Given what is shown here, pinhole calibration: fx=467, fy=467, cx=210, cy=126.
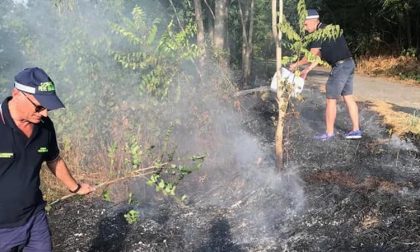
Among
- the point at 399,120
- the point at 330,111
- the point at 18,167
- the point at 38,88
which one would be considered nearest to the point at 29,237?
the point at 18,167

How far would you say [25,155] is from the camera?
8.89ft

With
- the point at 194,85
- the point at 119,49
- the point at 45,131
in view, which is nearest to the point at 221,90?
the point at 194,85

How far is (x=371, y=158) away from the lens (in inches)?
214

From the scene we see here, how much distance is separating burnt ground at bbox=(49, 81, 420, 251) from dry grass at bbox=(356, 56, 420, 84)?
637 centimetres

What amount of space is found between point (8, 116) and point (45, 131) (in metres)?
0.28

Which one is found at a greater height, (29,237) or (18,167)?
(18,167)

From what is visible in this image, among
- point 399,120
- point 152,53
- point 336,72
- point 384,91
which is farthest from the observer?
point 384,91

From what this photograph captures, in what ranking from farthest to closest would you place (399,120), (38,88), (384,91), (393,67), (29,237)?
(393,67)
(384,91)
(399,120)
(29,237)
(38,88)

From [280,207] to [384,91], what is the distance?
616cm

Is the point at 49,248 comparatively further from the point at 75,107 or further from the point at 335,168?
the point at 335,168

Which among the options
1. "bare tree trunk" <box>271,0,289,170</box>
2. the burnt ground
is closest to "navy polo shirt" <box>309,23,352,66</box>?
the burnt ground

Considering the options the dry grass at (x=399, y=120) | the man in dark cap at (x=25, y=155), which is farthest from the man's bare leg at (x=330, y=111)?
the man in dark cap at (x=25, y=155)

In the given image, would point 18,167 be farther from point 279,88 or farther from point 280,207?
point 279,88

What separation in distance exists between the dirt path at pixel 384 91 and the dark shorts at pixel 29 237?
21.2 ft
